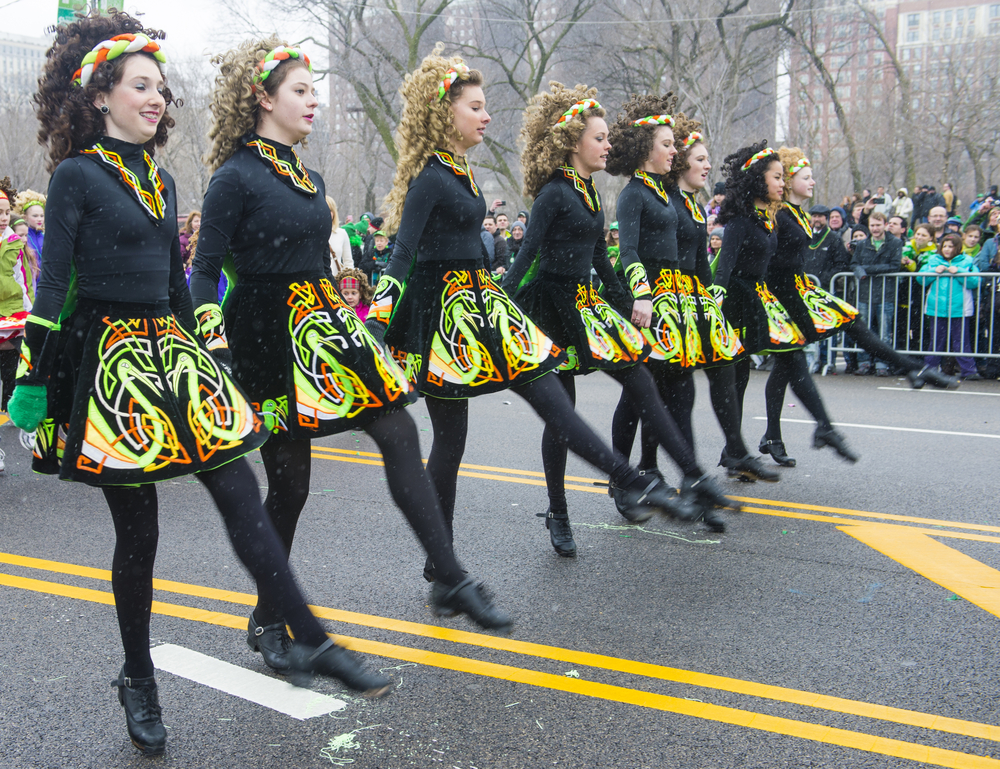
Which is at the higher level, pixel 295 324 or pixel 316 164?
pixel 316 164

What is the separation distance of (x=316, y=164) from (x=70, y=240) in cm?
3600

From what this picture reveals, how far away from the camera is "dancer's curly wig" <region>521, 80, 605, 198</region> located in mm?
4691

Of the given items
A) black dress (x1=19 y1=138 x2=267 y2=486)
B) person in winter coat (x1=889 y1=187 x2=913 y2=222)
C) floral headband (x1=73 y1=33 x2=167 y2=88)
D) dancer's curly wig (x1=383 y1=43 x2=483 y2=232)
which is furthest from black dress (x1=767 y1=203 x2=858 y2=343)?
person in winter coat (x1=889 y1=187 x2=913 y2=222)

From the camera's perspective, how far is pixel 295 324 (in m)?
3.16

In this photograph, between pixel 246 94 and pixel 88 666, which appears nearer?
pixel 246 94

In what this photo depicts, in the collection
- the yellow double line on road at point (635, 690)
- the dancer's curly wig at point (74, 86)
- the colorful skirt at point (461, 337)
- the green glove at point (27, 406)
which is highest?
the dancer's curly wig at point (74, 86)

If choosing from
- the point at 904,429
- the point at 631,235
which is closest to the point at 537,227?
the point at 631,235

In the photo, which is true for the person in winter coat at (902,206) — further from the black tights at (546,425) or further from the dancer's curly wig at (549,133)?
the black tights at (546,425)

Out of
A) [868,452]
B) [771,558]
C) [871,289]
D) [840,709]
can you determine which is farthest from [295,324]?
[871,289]

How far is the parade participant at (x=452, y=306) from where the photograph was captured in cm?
380

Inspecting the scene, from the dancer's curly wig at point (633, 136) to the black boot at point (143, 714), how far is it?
3584 millimetres

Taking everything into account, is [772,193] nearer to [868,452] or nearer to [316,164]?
[868,452]

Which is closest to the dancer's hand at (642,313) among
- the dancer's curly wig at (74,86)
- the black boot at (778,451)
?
the black boot at (778,451)

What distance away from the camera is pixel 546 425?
402 centimetres
